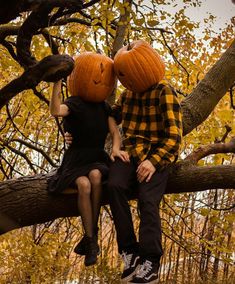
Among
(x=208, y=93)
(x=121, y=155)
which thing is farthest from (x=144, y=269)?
(x=208, y=93)

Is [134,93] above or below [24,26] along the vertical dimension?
above

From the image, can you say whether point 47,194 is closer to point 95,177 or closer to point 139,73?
point 95,177

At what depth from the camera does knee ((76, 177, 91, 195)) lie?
2.85 metres

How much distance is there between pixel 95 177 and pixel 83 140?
1.22 ft

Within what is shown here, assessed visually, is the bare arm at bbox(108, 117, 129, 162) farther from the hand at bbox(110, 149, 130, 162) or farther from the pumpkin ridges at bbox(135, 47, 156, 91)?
the pumpkin ridges at bbox(135, 47, 156, 91)

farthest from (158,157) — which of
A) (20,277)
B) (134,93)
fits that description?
(20,277)

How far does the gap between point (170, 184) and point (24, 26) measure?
4.71 feet

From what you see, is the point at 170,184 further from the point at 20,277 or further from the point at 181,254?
the point at 181,254

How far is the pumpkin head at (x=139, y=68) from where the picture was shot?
3021mm

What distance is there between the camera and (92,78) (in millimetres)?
3117

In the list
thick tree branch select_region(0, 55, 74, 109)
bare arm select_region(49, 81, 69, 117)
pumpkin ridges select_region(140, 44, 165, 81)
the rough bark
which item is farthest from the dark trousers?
thick tree branch select_region(0, 55, 74, 109)

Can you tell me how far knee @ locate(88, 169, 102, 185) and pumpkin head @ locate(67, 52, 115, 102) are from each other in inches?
21.9

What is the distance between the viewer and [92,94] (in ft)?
10.3

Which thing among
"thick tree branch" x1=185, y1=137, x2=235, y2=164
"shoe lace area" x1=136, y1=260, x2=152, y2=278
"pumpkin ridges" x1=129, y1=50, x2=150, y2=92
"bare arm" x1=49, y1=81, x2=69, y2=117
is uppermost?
"pumpkin ridges" x1=129, y1=50, x2=150, y2=92
